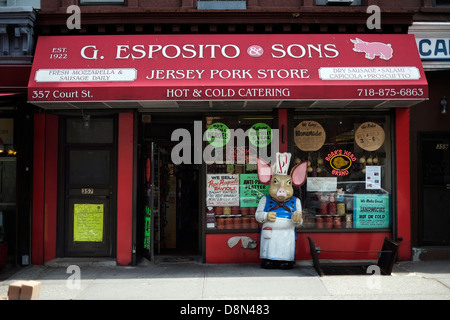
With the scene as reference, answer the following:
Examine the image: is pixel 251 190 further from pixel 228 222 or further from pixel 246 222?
pixel 228 222

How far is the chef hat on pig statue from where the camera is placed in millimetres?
7035

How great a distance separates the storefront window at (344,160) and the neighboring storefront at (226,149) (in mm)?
19

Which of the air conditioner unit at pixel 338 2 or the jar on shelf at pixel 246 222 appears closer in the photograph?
the jar on shelf at pixel 246 222

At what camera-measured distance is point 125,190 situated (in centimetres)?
756

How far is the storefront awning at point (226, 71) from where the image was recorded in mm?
6727

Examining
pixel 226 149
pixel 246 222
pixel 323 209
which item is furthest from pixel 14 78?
pixel 323 209

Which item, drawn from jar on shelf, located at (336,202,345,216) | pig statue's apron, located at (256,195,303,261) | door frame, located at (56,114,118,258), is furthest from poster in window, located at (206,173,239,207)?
jar on shelf, located at (336,202,345,216)

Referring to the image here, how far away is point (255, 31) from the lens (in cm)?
762

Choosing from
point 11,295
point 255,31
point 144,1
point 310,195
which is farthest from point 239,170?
point 11,295

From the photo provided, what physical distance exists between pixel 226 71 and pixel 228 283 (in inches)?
135

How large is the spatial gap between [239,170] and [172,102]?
1.80 meters

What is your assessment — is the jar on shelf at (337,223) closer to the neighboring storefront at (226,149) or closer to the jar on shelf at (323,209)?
the neighboring storefront at (226,149)

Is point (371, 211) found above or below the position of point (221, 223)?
above

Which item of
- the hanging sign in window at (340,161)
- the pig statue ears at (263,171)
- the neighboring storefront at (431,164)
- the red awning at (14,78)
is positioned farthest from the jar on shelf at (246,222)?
the red awning at (14,78)
